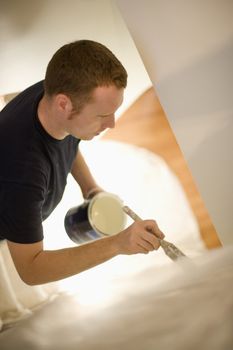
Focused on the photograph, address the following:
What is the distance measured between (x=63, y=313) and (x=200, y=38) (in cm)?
73

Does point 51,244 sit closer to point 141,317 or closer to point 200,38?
point 141,317

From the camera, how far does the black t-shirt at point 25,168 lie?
2.25 ft

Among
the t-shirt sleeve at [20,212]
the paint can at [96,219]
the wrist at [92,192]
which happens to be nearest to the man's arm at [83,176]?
the wrist at [92,192]

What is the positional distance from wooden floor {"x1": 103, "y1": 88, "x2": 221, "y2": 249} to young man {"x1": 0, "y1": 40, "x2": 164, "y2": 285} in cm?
25

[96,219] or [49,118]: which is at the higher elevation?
[49,118]

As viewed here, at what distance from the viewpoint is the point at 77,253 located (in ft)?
2.35

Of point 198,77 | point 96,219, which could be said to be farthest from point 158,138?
point 96,219

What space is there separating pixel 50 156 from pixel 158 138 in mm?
385

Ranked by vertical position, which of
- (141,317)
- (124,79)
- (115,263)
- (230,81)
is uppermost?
(124,79)

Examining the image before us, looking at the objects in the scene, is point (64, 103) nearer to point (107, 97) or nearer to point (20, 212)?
point (107, 97)

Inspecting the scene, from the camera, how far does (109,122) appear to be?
80cm

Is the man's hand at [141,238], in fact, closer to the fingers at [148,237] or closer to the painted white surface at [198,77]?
the fingers at [148,237]

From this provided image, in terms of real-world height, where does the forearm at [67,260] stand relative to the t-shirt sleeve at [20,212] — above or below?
below

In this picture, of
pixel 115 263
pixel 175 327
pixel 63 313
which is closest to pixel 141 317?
pixel 175 327
